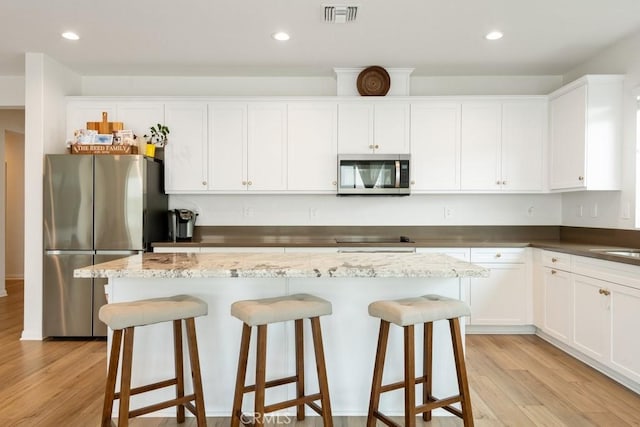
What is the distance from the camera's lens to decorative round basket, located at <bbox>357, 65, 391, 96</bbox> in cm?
439

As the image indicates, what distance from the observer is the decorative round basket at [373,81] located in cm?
439

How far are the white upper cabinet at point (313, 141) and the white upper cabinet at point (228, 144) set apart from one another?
0.46 m

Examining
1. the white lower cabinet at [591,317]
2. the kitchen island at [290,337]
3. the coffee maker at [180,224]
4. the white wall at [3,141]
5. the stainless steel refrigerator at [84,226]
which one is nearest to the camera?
the kitchen island at [290,337]

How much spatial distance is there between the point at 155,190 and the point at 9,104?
6.49 ft

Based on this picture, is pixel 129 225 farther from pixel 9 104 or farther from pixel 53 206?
pixel 9 104

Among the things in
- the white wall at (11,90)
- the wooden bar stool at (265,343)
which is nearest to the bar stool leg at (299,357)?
the wooden bar stool at (265,343)


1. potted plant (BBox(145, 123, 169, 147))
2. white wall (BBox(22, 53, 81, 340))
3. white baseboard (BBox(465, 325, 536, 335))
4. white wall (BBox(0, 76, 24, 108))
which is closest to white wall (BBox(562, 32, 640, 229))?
white baseboard (BBox(465, 325, 536, 335))

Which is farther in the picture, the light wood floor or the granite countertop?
the light wood floor

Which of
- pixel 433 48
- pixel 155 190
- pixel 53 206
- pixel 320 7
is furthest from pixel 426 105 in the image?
pixel 53 206

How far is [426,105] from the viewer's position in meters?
4.40

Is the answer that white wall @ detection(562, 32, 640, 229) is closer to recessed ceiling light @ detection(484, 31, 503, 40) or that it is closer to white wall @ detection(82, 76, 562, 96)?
white wall @ detection(82, 76, 562, 96)

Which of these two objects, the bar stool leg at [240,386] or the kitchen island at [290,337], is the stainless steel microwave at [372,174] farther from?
the bar stool leg at [240,386]

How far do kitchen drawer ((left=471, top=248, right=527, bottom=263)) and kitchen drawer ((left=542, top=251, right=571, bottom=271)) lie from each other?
0.74ft

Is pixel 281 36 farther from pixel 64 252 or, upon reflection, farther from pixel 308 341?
pixel 64 252
